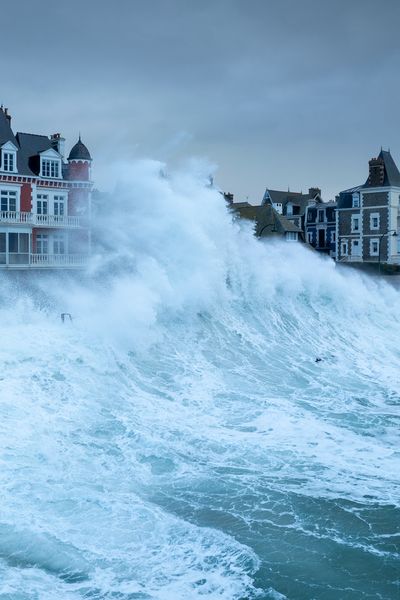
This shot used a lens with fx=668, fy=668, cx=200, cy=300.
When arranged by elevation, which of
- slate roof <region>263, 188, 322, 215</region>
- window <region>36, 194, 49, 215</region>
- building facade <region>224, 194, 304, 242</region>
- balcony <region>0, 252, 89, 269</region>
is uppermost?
slate roof <region>263, 188, 322, 215</region>

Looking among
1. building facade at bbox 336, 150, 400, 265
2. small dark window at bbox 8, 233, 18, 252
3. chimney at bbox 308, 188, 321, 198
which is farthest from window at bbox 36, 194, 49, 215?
chimney at bbox 308, 188, 321, 198

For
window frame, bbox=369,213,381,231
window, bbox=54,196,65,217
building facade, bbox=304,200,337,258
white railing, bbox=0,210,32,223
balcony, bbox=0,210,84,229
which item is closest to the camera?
white railing, bbox=0,210,32,223

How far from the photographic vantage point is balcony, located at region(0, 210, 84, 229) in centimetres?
3064

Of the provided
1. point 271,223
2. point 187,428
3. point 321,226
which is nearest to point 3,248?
point 187,428

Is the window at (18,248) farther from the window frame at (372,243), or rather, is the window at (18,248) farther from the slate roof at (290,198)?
the slate roof at (290,198)

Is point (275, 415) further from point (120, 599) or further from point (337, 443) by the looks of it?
point (120, 599)

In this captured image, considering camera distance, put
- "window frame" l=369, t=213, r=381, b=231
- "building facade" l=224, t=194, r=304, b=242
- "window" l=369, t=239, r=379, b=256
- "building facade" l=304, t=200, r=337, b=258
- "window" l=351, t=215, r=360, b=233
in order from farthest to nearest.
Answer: "building facade" l=304, t=200, r=337, b=258
"window" l=351, t=215, r=360, b=233
"window" l=369, t=239, r=379, b=256
"window frame" l=369, t=213, r=381, b=231
"building facade" l=224, t=194, r=304, b=242

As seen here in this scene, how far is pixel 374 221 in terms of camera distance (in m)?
58.3

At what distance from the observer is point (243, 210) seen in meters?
61.2

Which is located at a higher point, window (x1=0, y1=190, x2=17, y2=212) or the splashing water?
window (x1=0, y1=190, x2=17, y2=212)

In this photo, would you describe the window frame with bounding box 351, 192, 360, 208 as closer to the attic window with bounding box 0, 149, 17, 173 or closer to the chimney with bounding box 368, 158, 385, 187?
the chimney with bounding box 368, 158, 385, 187

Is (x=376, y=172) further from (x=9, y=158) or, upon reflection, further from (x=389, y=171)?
(x=9, y=158)

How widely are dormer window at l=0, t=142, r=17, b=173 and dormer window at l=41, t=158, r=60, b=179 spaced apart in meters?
1.52

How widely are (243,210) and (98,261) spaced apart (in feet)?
A: 115
